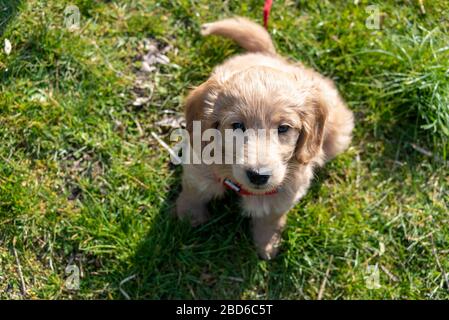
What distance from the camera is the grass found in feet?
11.9

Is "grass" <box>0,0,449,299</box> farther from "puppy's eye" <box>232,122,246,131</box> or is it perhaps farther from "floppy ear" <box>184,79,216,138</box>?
"puppy's eye" <box>232,122,246,131</box>

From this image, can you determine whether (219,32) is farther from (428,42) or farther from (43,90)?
(428,42)

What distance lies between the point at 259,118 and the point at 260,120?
0.5 inches

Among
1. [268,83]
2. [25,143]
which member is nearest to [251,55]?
[268,83]

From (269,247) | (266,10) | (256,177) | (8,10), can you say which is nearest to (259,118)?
(256,177)

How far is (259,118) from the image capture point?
2777 mm

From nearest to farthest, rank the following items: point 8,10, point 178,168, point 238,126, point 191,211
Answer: point 238,126
point 191,211
point 178,168
point 8,10

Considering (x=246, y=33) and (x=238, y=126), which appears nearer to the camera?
(x=238, y=126)

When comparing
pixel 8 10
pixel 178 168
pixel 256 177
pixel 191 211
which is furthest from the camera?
pixel 8 10

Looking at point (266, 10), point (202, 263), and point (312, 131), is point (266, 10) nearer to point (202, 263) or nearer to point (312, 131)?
point (312, 131)

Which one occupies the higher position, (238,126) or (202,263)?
(238,126)

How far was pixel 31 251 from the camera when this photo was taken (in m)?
3.62

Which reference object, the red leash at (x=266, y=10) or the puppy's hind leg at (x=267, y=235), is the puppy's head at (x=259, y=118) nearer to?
the puppy's hind leg at (x=267, y=235)

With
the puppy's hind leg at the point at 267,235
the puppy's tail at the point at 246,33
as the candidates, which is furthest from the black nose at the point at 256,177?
the puppy's tail at the point at 246,33
